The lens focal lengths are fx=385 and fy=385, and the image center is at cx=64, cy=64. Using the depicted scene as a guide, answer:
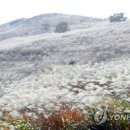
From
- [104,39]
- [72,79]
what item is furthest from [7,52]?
[72,79]

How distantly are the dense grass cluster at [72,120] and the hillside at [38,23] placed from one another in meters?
72.6

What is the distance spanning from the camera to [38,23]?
98125 mm

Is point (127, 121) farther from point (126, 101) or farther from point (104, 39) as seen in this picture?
point (104, 39)

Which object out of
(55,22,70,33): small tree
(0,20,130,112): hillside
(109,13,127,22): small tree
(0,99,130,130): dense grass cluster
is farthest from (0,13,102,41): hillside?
(0,99,130,130): dense grass cluster

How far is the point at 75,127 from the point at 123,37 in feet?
116

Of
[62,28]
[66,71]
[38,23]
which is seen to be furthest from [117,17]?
[66,71]

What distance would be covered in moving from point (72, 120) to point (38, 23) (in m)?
86.2

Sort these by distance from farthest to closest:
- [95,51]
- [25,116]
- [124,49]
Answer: [95,51] → [124,49] → [25,116]

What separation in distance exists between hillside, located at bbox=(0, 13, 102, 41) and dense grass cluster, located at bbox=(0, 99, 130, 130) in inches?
2859

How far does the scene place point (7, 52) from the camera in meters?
49.0

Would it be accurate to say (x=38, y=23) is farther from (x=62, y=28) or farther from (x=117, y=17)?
(x=117, y=17)

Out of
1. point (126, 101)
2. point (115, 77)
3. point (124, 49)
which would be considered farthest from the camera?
point (124, 49)

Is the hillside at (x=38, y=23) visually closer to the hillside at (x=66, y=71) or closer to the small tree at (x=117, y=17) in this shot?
the small tree at (x=117, y=17)

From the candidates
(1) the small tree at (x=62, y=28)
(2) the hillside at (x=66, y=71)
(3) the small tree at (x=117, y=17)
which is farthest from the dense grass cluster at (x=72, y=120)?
(3) the small tree at (x=117, y=17)
